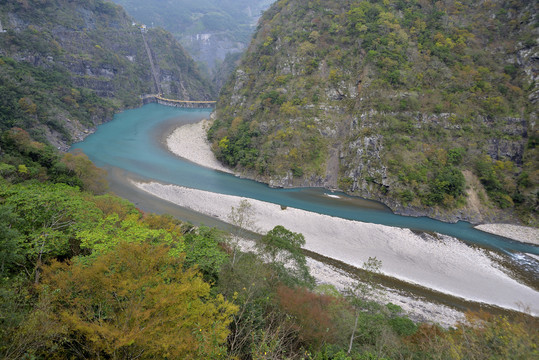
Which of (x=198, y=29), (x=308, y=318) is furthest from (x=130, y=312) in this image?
(x=198, y=29)

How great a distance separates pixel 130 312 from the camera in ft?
21.1

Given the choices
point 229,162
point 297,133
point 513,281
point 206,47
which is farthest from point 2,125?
point 206,47

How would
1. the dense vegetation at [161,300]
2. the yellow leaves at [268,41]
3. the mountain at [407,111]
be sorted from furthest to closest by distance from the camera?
the yellow leaves at [268,41] → the mountain at [407,111] → the dense vegetation at [161,300]

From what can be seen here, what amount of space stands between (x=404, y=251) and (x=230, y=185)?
25.9 m

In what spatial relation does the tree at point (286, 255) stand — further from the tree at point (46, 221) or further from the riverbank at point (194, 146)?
the riverbank at point (194, 146)

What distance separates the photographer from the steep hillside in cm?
4675

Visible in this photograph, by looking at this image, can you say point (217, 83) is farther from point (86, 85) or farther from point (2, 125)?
point (2, 125)

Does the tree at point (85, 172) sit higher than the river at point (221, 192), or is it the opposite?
the tree at point (85, 172)

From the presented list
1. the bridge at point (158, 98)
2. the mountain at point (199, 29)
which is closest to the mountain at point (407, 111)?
the bridge at point (158, 98)

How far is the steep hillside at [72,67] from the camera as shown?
153ft

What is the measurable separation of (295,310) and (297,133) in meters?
35.6

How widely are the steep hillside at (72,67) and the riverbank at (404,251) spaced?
34727mm

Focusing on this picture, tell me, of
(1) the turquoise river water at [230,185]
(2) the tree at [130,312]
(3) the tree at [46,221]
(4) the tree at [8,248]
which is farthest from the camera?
(1) the turquoise river water at [230,185]

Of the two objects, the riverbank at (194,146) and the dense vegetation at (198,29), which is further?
the dense vegetation at (198,29)
